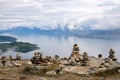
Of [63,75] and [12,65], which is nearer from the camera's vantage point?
[63,75]

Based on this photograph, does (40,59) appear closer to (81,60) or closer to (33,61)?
(33,61)

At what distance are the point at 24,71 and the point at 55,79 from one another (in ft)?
22.3

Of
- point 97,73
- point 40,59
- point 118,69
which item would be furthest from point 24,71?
point 118,69

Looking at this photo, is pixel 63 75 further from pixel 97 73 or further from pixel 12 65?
Answer: pixel 12 65

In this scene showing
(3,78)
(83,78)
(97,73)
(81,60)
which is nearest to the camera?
(3,78)

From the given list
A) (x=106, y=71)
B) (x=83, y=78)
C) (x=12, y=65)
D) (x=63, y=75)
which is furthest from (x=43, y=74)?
(x=12, y=65)

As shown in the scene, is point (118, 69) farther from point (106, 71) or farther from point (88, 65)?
point (88, 65)

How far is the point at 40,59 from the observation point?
46469 mm

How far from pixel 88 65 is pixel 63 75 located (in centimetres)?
944

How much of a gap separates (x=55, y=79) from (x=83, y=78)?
3783 mm

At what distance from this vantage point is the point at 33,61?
46.9 metres

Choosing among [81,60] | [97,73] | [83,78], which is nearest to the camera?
[83,78]

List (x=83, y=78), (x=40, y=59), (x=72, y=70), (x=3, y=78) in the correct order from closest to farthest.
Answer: (x=3, y=78), (x=83, y=78), (x=72, y=70), (x=40, y=59)

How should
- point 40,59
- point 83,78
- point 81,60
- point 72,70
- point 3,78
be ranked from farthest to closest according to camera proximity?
point 81,60
point 40,59
point 72,70
point 83,78
point 3,78
